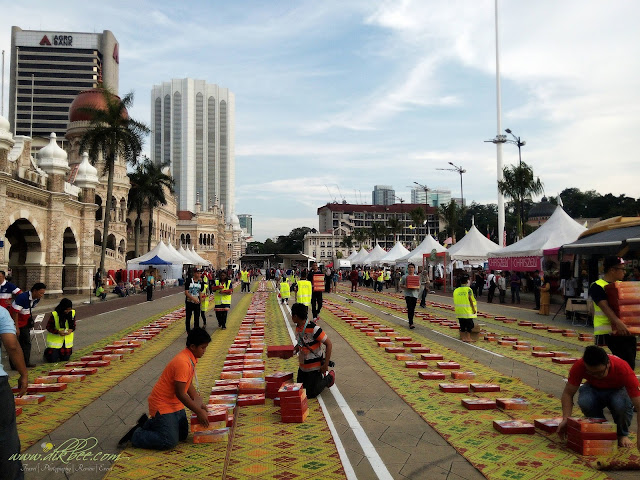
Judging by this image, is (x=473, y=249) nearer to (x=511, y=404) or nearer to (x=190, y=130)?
(x=511, y=404)

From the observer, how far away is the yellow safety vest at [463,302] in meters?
13.5

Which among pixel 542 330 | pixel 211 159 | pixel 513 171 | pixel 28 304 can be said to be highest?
pixel 211 159

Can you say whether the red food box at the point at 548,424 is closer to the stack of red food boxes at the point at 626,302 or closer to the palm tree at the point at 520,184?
the stack of red food boxes at the point at 626,302

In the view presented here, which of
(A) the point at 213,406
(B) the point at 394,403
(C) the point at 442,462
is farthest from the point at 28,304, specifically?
(C) the point at 442,462

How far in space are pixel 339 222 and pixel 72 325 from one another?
143301 mm

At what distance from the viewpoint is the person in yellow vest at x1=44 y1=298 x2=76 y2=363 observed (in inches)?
453

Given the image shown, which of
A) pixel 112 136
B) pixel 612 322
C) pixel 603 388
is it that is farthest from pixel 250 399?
pixel 112 136

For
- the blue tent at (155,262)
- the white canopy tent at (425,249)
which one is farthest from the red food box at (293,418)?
the blue tent at (155,262)

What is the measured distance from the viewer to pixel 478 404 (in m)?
7.33

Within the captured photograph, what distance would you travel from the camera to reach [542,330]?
16.6 m

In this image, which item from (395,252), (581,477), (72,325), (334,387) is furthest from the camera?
(395,252)

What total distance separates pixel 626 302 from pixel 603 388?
2.12 m

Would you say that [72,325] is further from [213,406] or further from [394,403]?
[394,403]

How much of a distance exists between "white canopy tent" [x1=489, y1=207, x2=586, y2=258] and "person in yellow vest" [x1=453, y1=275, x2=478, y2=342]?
12953mm
